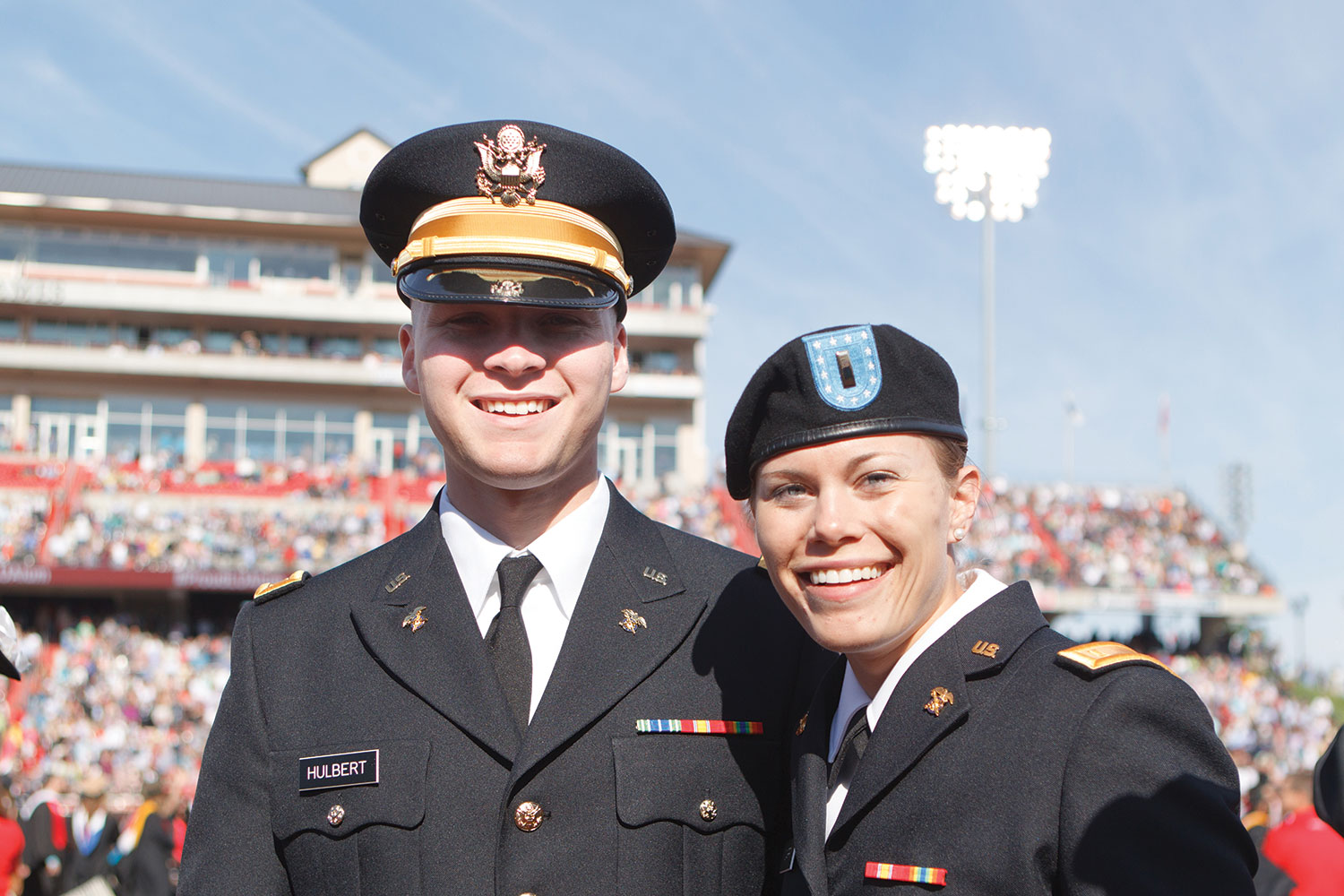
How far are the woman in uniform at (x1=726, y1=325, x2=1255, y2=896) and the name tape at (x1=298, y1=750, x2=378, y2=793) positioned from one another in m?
0.96

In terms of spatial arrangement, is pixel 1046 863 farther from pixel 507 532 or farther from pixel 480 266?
pixel 480 266

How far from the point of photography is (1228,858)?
2010 millimetres

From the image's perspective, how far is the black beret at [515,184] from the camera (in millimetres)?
2867

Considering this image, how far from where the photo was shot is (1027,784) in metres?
2.17

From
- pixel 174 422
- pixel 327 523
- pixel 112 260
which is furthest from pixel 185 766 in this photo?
pixel 112 260

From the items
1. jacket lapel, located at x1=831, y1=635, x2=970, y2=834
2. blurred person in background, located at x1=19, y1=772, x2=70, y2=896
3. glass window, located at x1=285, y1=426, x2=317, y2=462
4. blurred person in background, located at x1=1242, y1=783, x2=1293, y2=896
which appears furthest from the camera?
glass window, located at x1=285, y1=426, x2=317, y2=462

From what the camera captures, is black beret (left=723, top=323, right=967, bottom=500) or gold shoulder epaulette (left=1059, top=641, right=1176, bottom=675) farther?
black beret (left=723, top=323, right=967, bottom=500)

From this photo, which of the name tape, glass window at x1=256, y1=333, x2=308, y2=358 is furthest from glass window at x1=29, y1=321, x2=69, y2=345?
the name tape

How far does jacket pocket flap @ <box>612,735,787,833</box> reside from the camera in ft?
8.63

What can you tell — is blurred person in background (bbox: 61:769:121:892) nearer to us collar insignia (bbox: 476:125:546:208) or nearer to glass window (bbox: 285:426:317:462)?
us collar insignia (bbox: 476:125:546:208)

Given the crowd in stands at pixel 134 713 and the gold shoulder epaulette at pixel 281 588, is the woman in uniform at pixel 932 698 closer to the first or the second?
the gold shoulder epaulette at pixel 281 588

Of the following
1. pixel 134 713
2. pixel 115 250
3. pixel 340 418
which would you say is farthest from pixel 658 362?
pixel 134 713

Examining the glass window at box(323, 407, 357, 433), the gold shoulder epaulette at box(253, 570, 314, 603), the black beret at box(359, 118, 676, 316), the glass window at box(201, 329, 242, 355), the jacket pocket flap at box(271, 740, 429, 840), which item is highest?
the glass window at box(201, 329, 242, 355)

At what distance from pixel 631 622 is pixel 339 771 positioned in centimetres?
75
